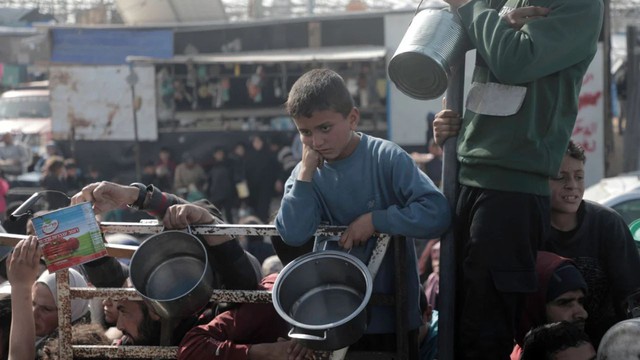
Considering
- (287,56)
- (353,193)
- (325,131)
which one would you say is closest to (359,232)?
(353,193)

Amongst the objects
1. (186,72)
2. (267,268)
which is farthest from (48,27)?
(267,268)

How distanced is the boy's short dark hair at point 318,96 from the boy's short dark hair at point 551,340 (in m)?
1.07

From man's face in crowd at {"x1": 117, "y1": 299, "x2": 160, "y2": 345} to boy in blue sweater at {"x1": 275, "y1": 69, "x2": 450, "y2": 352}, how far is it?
97 cm

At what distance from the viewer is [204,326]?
3262 mm

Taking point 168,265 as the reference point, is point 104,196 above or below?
above

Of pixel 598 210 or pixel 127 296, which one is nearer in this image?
A: pixel 127 296

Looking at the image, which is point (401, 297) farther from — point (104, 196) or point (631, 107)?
point (631, 107)

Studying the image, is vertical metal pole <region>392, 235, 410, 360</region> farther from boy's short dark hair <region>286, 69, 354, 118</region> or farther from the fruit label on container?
the fruit label on container

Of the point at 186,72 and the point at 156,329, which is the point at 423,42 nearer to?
the point at 156,329

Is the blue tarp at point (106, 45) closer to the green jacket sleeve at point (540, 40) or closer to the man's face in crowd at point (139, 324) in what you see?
the man's face in crowd at point (139, 324)

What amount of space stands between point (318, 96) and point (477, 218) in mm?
680

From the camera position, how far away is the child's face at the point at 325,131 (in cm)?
305

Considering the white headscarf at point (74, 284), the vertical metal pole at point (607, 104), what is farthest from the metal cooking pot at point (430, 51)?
the vertical metal pole at point (607, 104)

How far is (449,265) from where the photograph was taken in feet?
10.3
